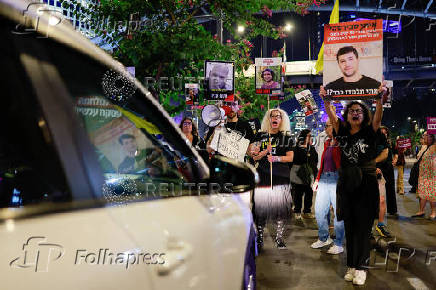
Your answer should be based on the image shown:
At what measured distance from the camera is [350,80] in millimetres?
6676

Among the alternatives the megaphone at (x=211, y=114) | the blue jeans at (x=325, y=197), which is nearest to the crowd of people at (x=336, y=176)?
the blue jeans at (x=325, y=197)

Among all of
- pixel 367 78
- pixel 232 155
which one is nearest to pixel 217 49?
pixel 232 155

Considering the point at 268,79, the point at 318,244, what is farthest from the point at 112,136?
the point at 268,79

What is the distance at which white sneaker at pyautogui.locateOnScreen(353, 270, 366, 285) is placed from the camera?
14.5 ft

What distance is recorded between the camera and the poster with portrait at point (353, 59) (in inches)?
258

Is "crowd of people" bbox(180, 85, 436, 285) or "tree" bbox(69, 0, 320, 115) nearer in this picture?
"crowd of people" bbox(180, 85, 436, 285)

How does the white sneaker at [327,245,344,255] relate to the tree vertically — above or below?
below

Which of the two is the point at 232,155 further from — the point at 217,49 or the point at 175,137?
the point at 175,137

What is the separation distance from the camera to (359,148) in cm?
Answer: 461
